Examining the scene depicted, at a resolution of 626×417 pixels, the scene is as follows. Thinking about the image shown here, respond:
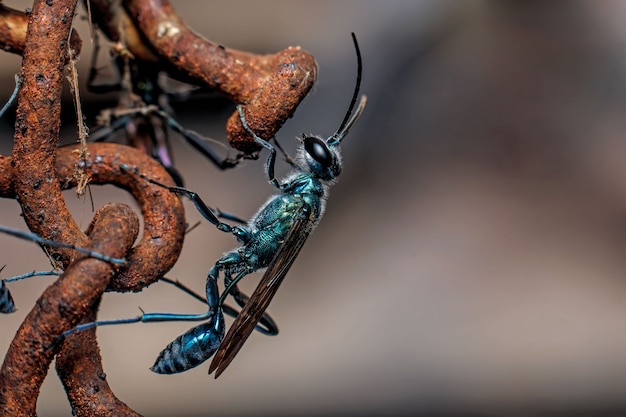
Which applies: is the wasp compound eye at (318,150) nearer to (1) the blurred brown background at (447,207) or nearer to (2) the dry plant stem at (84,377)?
(2) the dry plant stem at (84,377)

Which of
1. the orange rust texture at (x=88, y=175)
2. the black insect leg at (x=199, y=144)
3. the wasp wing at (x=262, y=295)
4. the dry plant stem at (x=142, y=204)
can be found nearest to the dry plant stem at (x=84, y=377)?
the orange rust texture at (x=88, y=175)

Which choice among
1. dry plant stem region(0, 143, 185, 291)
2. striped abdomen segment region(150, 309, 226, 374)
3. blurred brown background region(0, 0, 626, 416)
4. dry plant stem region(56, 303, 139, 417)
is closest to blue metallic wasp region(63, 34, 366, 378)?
striped abdomen segment region(150, 309, 226, 374)

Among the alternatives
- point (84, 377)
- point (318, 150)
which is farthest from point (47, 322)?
point (318, 150)

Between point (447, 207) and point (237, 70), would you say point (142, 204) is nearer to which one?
point (237, 70)

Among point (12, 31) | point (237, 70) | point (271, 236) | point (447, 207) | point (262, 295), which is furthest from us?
point (447, 207)

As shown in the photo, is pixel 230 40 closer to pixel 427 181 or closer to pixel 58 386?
pixel 427 181
